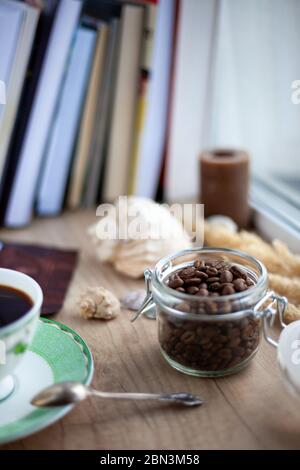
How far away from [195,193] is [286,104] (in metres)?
0.27

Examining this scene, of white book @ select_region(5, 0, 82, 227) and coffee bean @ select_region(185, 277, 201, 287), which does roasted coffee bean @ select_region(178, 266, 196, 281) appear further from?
white book @ select_region(5, 0, 82, 227)

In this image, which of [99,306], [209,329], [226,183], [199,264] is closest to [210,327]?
[209,329]

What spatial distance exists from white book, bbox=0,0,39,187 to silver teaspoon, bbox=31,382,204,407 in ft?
1.73

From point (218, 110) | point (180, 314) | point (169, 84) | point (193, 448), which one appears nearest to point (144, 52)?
point (169, 84)

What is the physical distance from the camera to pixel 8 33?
0.91 m

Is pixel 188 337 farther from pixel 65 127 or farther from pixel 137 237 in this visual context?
pixel 65 127

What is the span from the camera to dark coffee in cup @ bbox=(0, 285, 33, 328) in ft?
1.91

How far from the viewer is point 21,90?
3.23ft

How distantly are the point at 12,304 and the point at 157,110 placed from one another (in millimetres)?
601

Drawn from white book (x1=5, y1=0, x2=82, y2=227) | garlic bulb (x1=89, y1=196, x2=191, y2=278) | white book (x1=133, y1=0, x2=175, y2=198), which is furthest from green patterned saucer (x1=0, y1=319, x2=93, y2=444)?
white book (x1=133, y1=0, x2=175, y2=198)

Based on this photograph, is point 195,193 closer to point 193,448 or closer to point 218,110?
point 218,110

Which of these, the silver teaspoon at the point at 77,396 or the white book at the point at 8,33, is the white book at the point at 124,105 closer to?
the white book at the point at 8,33

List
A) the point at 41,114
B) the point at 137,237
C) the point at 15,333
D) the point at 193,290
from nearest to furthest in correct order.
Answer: the point at 15,333 < the point at 193,290 < the point at 137,237 < the point at 41,114

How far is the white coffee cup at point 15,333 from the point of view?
54 cm
